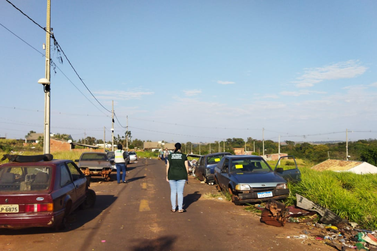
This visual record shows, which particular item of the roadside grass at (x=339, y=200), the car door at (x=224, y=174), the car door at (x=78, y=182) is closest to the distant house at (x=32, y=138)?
the car door at (x=224, y=174)

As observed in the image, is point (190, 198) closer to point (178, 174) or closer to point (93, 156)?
point (178, 174)

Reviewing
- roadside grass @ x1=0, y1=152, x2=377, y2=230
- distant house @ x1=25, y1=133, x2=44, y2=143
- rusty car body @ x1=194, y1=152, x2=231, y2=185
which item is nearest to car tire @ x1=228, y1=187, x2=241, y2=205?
roadside grass @ x1=0, y1=152, x2=377, y2=230

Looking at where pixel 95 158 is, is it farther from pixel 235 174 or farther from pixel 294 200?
pixel 294 200

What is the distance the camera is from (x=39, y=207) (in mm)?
5539

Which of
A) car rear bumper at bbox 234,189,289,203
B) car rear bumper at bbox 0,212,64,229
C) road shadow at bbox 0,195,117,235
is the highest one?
car rear bumper at bbox 0,212,64,229

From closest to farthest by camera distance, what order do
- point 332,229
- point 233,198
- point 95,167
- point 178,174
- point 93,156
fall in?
point 332,229, point 178,174, point 233,198, point 95,167, point 93,156

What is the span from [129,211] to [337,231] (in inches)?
201

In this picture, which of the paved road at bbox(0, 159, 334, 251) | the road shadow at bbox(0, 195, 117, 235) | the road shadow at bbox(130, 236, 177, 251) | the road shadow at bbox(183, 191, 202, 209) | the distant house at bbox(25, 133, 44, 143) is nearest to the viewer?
the road shadow at bbox(130, 236, 177, 251)

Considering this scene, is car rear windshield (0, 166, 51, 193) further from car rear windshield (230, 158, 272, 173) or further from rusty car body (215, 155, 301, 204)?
car rear windshield (230, 158, 272, 173)

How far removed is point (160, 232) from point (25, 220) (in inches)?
98.5

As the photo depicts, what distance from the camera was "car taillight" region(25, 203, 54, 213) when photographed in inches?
217

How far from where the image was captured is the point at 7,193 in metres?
5.55

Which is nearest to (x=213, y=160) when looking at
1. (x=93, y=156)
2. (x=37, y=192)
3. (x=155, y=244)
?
(x=93, y=156)

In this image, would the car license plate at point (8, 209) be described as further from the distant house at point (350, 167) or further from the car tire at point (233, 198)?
the distant house at point (350, 167)
